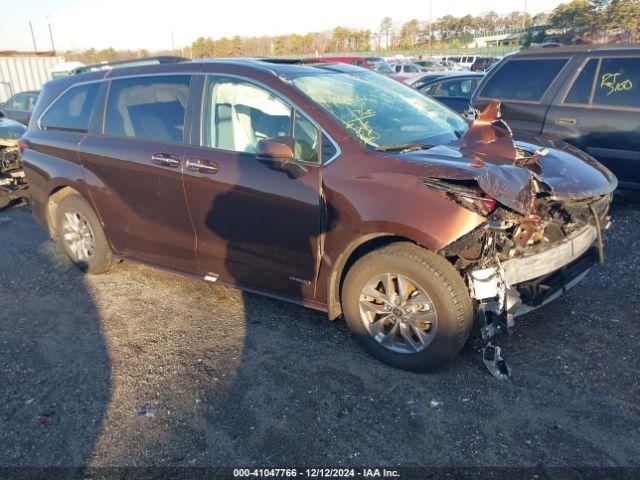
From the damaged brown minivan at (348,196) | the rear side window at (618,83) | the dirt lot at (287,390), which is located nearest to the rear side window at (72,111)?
the damaged brown minivan at (348,196)

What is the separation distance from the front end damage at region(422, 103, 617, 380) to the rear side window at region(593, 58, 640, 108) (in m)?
2.52

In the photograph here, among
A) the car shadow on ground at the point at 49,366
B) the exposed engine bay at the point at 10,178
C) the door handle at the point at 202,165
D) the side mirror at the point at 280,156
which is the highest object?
the side mirror at the point at 280,156

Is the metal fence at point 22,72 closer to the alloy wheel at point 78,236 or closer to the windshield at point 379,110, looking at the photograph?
the alloy wheel at point 78,236

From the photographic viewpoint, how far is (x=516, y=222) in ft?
9.99

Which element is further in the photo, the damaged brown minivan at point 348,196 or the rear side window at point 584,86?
the rear side window at point 584,86

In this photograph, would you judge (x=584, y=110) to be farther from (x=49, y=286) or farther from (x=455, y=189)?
(x=49, y=286)

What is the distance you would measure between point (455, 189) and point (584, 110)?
12.6ft

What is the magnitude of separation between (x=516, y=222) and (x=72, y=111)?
162 inches

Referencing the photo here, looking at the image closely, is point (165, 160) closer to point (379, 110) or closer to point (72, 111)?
point (72, 111)

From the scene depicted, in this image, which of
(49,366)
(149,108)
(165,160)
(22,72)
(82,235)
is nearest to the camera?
(49,366)

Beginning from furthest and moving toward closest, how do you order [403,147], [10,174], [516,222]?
[10,174]
[403,147]
[516,222]

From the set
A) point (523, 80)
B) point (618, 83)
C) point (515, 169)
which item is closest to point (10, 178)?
point (523, 80)

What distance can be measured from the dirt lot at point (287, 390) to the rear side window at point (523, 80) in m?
2.70

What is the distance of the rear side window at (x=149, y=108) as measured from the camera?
4.03 m
